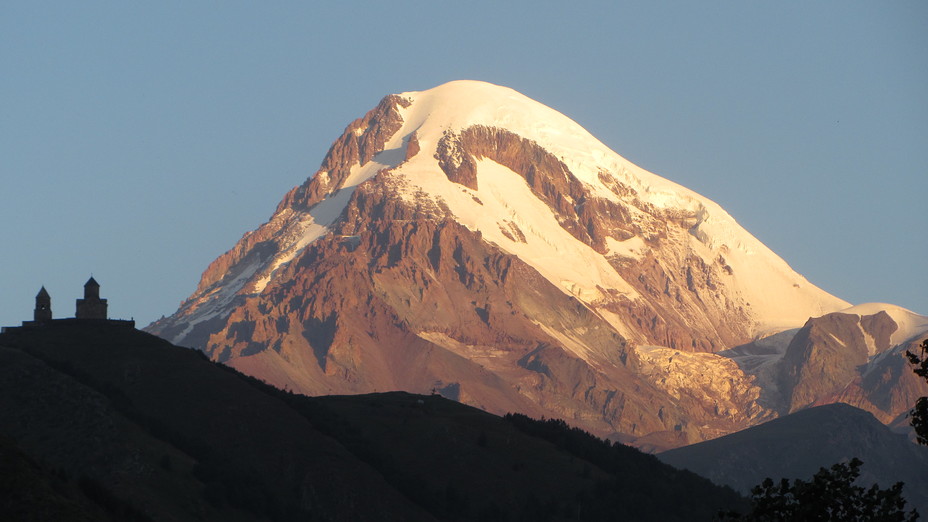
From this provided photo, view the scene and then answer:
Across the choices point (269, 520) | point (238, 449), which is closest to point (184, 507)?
point (269, 520)

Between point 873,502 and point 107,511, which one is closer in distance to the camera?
point 873,502

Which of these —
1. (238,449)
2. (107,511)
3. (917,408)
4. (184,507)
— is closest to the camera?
(917,408)

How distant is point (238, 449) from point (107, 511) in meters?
61.1

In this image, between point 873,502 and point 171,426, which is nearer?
point 873,502

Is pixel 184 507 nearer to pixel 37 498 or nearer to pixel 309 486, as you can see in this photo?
pixel 309 486

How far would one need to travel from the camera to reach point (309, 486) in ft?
607

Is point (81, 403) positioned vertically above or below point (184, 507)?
above

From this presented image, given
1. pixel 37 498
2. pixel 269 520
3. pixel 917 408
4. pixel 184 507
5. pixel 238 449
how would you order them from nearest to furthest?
pixel 917 408
pixel 37 498
pixel 184 507
pixel 269 520
pixel 238 449

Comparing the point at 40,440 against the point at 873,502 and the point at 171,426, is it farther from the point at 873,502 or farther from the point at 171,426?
the point at 873,502

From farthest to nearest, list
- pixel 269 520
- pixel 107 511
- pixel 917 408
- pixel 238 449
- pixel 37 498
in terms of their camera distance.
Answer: pixel 238 449, pixel 269 520, pixel 107 511, pixel 37 498, pixel 917 408

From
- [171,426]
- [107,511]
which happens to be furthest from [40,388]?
[107,511]

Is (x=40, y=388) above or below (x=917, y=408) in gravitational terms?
above

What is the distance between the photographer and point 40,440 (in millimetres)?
165750

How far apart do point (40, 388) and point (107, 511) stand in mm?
53392
